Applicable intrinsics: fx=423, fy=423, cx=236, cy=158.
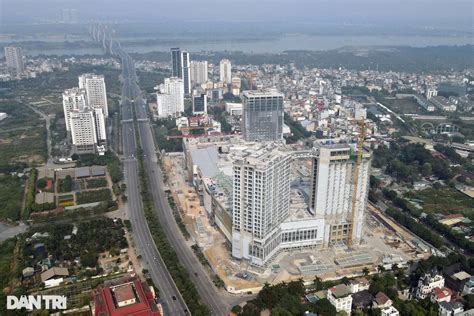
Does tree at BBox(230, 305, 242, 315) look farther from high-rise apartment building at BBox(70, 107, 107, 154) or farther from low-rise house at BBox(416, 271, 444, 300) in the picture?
high-rise apartment building at BBox(70, 107, 107, 154)

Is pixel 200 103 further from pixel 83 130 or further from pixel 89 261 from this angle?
pixel 89 261

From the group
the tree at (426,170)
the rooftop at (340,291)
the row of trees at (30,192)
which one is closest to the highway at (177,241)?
the rooftop at (340,291)

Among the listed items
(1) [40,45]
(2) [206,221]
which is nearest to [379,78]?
(2) [206,221]

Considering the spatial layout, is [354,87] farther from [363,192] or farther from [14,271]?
[14,271]

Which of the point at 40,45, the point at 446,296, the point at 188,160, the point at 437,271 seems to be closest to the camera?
the point at 446,296

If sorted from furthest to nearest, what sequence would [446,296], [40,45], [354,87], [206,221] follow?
[40,45]
[354,87]
[206,221]
[446,296]
